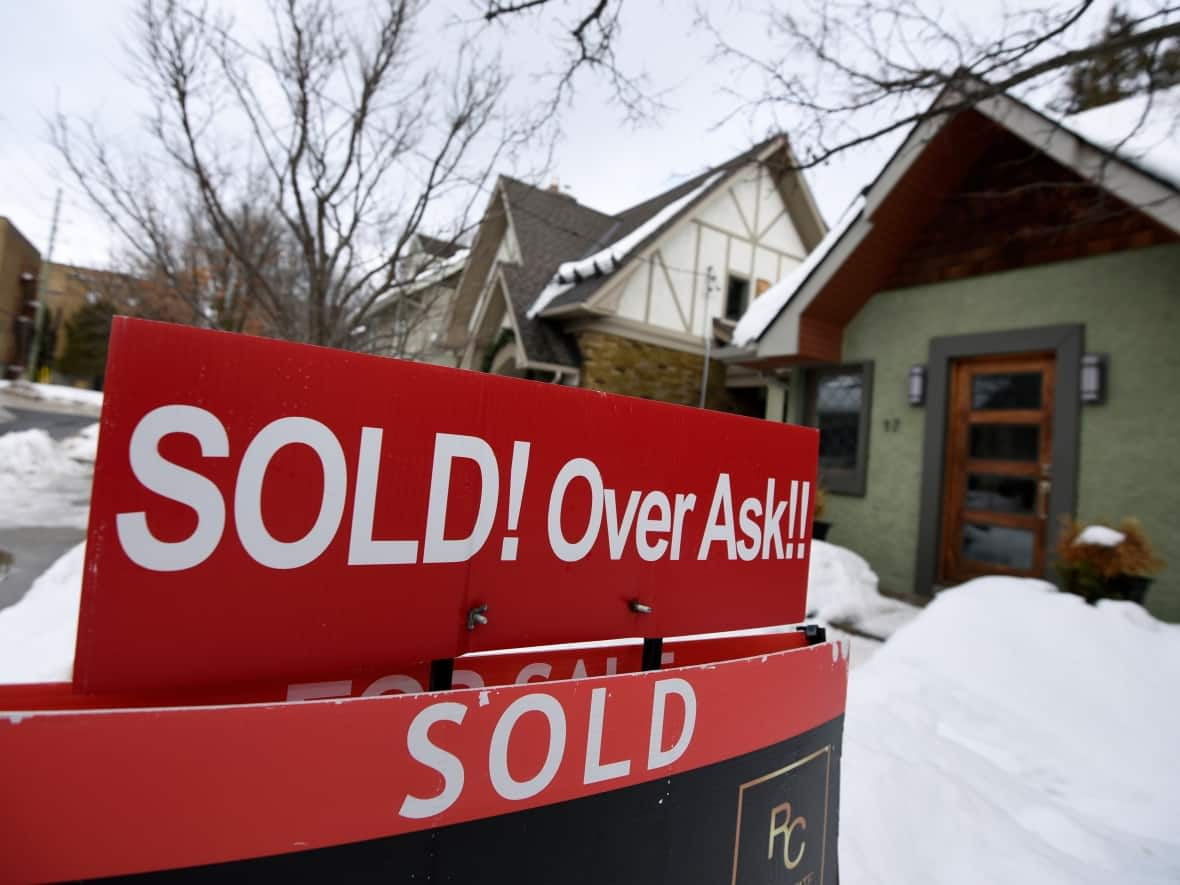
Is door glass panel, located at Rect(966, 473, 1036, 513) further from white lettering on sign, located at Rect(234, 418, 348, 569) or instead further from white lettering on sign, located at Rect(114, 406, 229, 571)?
white lettering on sign, located at Rect(114, 406, 229, 571)

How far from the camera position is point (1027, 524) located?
264 inches

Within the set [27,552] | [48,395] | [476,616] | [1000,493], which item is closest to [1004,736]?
[476,616]

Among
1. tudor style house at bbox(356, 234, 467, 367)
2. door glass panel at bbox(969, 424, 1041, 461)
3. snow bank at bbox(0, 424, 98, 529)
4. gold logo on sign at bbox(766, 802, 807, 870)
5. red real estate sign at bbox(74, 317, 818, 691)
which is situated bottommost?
snow bank at bbox(0, 424, 98, 529)

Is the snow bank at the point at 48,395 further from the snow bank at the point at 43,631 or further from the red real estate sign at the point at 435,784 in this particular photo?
the red real estate sign at the point at 435,784

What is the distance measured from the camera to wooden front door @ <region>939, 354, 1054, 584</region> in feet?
21.8

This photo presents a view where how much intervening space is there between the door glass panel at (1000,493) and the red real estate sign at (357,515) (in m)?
6.97

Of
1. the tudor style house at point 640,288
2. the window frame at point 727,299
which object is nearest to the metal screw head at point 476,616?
the tudor style house at point 640,288

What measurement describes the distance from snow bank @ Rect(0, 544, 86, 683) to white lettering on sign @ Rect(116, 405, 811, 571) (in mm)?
3113

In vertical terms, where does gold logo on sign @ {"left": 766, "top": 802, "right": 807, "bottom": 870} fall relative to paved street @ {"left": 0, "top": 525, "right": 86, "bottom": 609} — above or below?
above

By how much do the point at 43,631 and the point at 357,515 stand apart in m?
5.37

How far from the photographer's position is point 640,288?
1446 centimetres

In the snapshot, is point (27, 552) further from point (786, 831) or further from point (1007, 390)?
point (1007, 390)

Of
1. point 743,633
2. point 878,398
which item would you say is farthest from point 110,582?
point 878,398

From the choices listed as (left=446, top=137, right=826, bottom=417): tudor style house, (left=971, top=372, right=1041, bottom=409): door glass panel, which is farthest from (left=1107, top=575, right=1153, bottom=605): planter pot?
(left=446, top=137, right=826, bottom=417): tudor style house
